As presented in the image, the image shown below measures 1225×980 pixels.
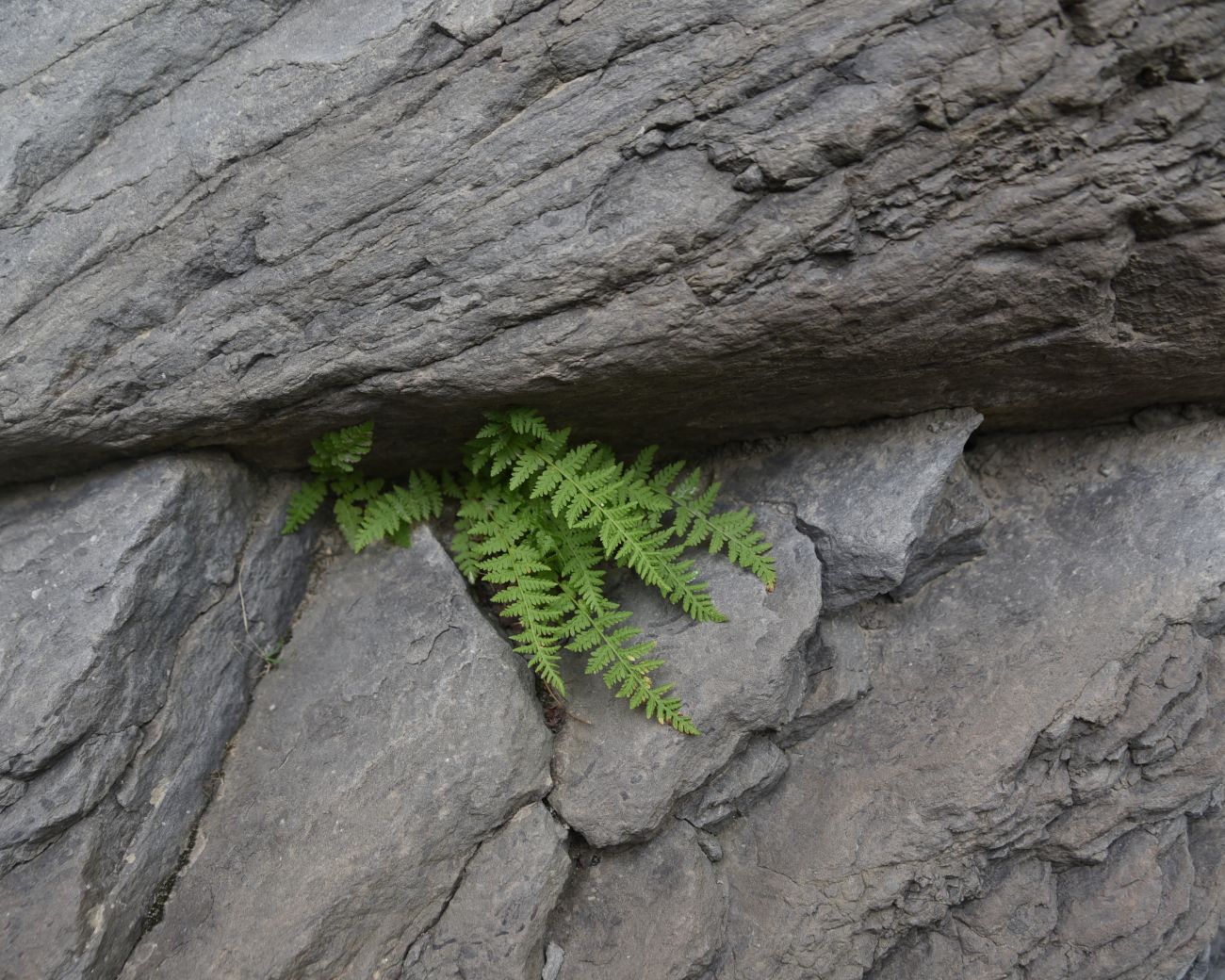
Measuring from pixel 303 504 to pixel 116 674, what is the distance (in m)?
1.17

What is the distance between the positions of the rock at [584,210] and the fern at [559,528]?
0.27 meters

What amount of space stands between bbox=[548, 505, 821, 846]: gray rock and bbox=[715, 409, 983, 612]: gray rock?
19 cm

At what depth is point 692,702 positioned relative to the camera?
4141mm

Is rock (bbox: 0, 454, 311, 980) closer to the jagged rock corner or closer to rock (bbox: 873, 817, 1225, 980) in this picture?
the jagged rock corner

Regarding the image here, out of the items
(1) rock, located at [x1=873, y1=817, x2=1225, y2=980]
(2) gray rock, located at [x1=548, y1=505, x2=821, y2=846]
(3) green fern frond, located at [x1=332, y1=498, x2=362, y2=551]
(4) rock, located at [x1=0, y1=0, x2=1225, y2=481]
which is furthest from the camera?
(3) green fern frond, located at [x1=332, y1=498, x2=362, y2=551]

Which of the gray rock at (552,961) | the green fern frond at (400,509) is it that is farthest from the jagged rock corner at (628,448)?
the green fern frond at (400,509)

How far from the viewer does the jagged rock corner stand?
3.44 metres

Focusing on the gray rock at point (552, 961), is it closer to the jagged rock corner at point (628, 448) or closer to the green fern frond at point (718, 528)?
the jagged rock corner at point (628, 448)

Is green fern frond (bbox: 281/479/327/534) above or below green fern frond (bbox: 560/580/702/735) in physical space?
above

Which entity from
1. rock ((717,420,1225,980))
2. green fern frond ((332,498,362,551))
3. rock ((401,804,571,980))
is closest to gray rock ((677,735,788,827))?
rock ((717,420,1225,980))

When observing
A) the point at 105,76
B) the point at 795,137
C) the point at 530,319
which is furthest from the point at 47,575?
the point at 795,137

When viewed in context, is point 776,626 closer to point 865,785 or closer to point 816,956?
point 865,785

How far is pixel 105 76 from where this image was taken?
12.9 feet

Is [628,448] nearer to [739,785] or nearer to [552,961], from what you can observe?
[739,785]
